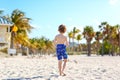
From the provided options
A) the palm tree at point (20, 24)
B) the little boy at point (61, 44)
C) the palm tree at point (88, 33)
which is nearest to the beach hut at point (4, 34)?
the palm tree at point (20, 24)

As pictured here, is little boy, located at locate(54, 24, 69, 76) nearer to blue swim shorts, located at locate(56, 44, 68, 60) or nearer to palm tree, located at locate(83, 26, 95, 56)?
blue swim shorts, located at locate(56, 44, 68, 60)

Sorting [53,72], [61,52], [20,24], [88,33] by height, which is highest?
[88,33]

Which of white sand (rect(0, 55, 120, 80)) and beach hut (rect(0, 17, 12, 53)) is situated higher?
beach hut (rect(0, 17, 12, 53))

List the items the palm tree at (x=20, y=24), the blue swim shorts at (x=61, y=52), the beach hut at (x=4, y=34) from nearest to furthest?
the blue swim shorts at (x=61, y=52) < the beach hut at (x=4, y=34) < the palm tree at (x=20, y=24)

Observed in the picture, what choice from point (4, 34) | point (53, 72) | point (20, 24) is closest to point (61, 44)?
point (53, 72)

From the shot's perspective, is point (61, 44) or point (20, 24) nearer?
point (61, 44)

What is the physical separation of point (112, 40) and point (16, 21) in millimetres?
40442

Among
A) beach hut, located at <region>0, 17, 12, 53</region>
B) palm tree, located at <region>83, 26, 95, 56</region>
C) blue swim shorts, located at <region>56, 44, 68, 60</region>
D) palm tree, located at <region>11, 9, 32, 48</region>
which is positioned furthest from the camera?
palm tree, located at <region>83, 26, 95, 56</region>

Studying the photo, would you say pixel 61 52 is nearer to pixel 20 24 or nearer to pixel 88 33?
pixel 20 24

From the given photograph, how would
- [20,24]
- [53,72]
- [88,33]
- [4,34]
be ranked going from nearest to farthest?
[53,72]
[4,34]
[20,24]
[88,33]

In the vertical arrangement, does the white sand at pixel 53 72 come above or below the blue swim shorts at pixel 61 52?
below

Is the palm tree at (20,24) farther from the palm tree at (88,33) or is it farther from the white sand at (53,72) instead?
the palm tree at (88,33)

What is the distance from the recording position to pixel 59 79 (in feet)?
23.9

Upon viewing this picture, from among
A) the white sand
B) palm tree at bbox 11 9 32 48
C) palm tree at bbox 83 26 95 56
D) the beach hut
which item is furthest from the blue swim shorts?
palm tree at bbox 83 26 95 56
